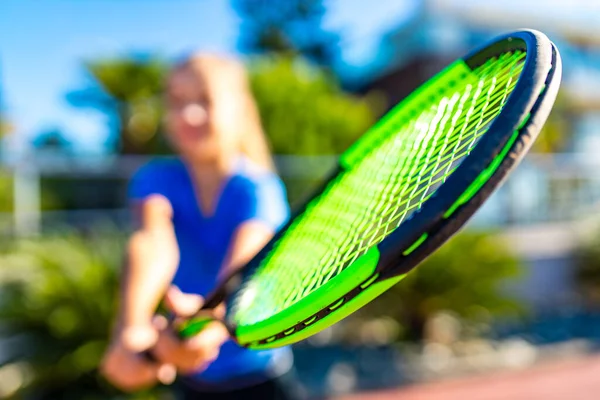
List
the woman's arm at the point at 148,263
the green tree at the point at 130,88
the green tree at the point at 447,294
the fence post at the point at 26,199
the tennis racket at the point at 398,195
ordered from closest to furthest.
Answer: the tennis racket at the point at 398,195 → the woman's arm at the point at 148,263 → the fence post at the point at 26,199 → the green tree at the point at 447,294 → the green tree at the point at 130,88

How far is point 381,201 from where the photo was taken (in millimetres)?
952

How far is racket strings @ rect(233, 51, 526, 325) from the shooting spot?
32.5 inches

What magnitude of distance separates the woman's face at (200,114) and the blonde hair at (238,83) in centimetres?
2

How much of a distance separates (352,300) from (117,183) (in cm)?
506

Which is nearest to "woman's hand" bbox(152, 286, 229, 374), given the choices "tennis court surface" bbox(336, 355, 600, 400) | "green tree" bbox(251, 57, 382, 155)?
"tennis court surface" bbox(336, 355, 600, 400)

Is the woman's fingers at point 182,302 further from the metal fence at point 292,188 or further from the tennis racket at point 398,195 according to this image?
the metal fence at point 292,188

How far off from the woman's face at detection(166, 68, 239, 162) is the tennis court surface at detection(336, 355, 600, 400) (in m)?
3.35

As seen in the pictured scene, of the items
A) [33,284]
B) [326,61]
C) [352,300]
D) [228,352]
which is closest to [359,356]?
[33,284]

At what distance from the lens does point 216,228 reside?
136 cm

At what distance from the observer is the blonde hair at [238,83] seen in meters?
1.35

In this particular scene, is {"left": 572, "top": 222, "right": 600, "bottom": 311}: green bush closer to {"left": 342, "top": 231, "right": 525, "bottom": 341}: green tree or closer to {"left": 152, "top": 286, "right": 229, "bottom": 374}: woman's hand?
{"left": 342, "top": 231, "right": 525, "bottom": 341}: green tree

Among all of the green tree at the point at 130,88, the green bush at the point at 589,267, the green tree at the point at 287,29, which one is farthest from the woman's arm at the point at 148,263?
the green tree at the point at 287,29

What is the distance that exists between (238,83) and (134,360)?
682mm

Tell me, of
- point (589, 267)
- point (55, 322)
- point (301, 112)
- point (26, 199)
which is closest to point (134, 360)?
point (55, 322)
